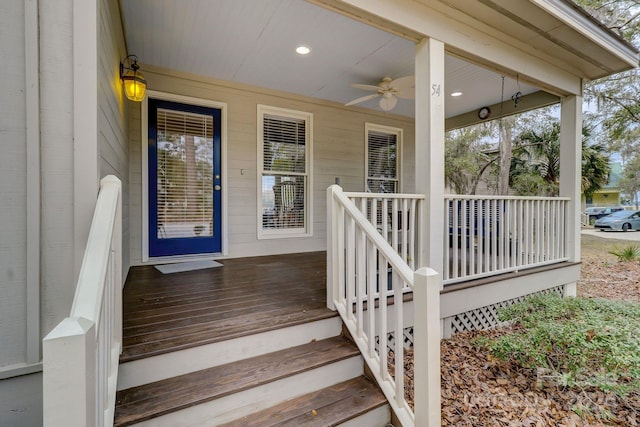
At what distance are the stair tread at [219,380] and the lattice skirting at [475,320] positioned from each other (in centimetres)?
148

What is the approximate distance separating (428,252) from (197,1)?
3093mm

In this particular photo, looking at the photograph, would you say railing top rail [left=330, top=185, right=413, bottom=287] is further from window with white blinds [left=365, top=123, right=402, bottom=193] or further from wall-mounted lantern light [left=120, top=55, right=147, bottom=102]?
window with white blinds [left=365, top=123, right=402, bottom=193]

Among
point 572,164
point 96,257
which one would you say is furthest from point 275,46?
point 572,164

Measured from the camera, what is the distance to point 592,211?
20.7 m

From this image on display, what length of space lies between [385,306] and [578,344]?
70.2 inches

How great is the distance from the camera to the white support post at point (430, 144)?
9.02 ft

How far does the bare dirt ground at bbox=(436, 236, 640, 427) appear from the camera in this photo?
6.71 feet

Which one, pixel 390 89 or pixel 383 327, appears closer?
pixel 383 327

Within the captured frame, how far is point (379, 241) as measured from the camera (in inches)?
77.7

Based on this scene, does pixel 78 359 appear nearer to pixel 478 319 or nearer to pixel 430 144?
pixel 430 144

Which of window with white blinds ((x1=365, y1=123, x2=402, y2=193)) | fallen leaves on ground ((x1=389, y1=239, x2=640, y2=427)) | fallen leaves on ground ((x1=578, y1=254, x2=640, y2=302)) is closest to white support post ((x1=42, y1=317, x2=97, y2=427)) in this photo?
fallen leaves on ground ((x1=389, y1=239, x2=640, y2=427))

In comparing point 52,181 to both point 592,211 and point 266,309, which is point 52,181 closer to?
point 266,309

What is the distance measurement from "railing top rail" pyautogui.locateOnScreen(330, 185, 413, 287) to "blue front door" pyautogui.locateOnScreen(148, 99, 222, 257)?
8.52ft

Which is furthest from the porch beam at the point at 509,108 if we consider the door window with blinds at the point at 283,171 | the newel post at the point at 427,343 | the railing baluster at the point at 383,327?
the newel post at the point at 427,343
